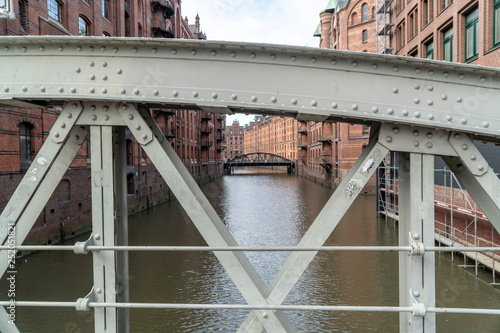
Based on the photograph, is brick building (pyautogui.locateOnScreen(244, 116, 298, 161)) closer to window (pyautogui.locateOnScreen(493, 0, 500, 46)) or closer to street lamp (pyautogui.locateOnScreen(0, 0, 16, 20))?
window (pyautogui.locateOnScreen(493, 0, 500, 46))

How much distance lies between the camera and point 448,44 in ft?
48.1

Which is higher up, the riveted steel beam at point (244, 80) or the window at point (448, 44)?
the window at point (448, 44)

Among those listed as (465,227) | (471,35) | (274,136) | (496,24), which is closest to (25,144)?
(465,227)

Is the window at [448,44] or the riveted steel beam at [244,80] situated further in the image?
the window at [448,44]

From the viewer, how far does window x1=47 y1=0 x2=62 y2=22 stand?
14.4 metres

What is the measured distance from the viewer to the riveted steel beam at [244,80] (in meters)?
2.48

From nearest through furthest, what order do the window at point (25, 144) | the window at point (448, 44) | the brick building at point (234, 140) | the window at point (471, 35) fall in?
the window at point (471, 35) < the window at point (25, 144) < the window at point (448, 44) < the brick building at point (234, 140)

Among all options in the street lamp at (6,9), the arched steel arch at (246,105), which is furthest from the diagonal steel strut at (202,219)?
the street lamp at (6,9)

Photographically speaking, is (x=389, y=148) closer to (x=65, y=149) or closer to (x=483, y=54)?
(x=65, y=149)

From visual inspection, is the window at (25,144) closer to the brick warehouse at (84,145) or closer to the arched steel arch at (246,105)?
the brick warehouse at (84,145)

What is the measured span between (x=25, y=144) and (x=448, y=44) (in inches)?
644

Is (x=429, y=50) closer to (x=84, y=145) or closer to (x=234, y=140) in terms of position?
(x=84, y=145)

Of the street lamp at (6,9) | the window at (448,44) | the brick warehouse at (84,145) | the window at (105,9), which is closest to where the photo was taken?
the street lamp at (6,9)

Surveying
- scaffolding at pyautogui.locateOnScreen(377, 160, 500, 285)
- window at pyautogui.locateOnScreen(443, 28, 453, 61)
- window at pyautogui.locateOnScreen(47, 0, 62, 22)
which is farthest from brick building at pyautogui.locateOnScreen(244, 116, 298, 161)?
scaffolding at pyautogui.locateOnScreen(377, 160, 500, 285)
